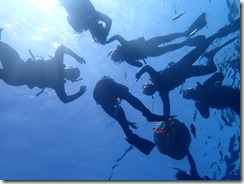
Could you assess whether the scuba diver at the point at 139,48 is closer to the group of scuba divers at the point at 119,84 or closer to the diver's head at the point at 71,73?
the group of scuba divers at the point at 119,84

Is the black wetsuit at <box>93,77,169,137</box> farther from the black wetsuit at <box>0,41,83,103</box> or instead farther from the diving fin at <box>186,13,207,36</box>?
the diving fin at <box>186,13,207,36</box>

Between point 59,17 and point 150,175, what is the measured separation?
1515 cm

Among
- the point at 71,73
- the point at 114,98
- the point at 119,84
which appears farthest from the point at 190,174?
the point at 71,73

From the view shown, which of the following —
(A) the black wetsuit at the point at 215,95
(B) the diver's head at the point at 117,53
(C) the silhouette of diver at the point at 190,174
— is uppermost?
(B) the diver's head at the point at 117,53

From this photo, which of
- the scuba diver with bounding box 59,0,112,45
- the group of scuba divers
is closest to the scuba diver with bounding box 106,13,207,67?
the group of scuba divers

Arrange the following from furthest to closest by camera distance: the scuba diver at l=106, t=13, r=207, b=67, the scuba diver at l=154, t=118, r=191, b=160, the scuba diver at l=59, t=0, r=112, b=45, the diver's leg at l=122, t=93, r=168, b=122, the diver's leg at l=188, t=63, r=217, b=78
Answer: the diver's leg at l=188, t=63, r=217, b=78, the scuba diver at l=154, t=118, r=191, b=160, the scuba diver at l=106, t=13, r=207, b=67, the diver's leg at l=122, t=93, r=168, b=122, the scuba diver at l=59, t=0, r=112, b=45

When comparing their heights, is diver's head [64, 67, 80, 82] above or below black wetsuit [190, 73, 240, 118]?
above

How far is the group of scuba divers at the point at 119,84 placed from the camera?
805 cm

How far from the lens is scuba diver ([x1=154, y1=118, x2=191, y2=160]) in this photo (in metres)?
9.24

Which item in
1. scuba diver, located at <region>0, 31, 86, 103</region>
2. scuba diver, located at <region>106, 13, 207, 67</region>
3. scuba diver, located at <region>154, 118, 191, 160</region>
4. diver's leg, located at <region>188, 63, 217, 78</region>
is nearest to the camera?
scuba diver, located at <region>0, 31, 86, 103</region>

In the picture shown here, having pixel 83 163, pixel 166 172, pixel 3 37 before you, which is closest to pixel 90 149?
pixel 83 163

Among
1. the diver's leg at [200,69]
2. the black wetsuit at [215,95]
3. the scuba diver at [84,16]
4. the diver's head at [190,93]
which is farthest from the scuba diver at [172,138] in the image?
the scuba diver at [84,16]

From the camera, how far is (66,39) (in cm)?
1249

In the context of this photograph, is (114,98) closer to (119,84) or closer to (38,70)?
(119,84)
